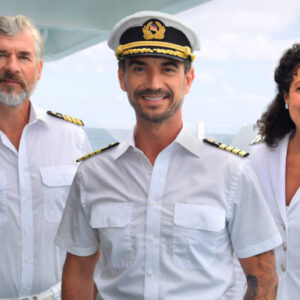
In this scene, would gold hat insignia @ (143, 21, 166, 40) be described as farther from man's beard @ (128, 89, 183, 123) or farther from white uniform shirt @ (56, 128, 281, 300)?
white uniform shirt @ (56, 128, 281, 300)

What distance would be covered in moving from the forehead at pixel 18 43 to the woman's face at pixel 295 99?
3.54ft

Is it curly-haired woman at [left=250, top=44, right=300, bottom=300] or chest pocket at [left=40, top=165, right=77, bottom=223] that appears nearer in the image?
curly-haired woman at [left=250, top=44, right=300, bottom=300]

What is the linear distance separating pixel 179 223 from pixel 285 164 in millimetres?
645

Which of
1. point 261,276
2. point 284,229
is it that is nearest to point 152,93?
point 261,276

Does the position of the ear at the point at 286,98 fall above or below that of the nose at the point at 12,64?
below

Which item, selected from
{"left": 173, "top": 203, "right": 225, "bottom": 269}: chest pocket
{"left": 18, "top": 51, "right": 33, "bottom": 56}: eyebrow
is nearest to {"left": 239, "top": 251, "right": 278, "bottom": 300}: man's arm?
{"left": 173, "top": 203, "right": 225, "bottom": 269}: chest pocket

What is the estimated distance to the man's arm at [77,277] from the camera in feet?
4.82

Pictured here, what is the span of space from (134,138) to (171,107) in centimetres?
20

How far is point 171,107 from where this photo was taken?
127 centimetres

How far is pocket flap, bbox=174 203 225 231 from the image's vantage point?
1.25 metres

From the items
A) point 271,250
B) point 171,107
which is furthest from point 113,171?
point 271,250

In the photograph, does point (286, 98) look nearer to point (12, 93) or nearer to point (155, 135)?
point (155, 135)

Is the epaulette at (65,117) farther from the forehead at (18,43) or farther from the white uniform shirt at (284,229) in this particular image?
the white uniform shirt at (284,229)

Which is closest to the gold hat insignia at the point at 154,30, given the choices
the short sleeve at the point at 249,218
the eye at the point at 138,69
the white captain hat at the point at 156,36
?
the white captain hat at the point at 156,36
